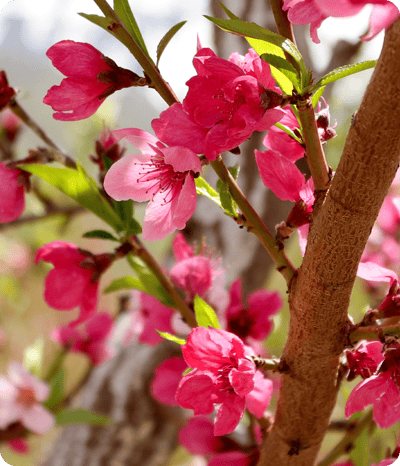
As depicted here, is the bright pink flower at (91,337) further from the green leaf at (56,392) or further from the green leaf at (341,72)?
the green leaf at (341,72)

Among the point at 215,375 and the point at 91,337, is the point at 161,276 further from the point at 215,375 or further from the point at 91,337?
the point at 91,337

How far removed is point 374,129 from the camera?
0.82ft

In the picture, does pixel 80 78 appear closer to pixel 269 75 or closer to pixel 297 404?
pixel 269 75

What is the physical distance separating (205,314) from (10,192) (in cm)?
24

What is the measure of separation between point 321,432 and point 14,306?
1.68 m

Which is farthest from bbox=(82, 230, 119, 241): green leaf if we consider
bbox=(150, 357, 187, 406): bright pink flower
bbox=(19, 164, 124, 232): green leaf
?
bbox=(150, 357, 187, 406): bright pink flower

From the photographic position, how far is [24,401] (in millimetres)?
694

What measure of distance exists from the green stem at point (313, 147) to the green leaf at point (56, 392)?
573mm

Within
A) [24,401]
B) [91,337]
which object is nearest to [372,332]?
[24,401]

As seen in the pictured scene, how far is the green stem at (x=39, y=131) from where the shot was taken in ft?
1.52

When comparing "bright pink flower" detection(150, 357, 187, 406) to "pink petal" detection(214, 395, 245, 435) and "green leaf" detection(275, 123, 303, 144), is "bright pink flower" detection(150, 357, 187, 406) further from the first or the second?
"green leaf" detection(275, 123, 303, 144)

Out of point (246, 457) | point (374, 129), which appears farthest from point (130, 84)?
point (246, 457)

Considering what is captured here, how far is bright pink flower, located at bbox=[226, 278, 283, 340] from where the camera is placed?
56cm

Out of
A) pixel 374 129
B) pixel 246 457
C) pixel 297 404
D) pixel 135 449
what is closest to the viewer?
pixel 374 129
